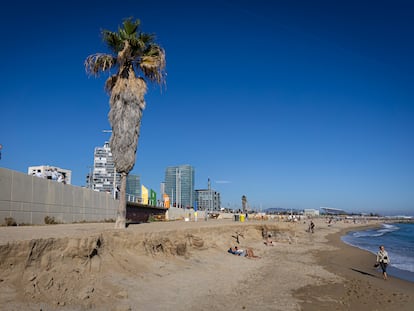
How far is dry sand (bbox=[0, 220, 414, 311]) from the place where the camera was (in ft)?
24.5

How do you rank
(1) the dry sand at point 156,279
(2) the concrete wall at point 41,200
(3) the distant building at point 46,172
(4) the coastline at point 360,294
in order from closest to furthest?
(1) the dry sand at point 156,279 → (4) the coastline at point 360,294 → (2) the concrete wall at point 41,200 → (3) the distant building at point 46,172

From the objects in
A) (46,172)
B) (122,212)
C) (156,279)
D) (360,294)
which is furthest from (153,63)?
(46,172)

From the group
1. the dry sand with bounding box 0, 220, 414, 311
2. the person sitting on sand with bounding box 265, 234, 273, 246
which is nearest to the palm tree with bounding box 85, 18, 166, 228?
the dry sand with bounding box 0, 220, 414, 311

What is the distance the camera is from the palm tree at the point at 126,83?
16078mm

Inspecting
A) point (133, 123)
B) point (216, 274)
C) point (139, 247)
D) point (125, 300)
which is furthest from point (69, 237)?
point (133, 123)

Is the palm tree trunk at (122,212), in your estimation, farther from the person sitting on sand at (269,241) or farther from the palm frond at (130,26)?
the person sitting on sand at (269,241)

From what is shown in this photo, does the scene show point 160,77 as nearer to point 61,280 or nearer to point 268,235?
point 61,280

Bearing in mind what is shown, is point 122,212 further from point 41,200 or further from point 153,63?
point 153,63

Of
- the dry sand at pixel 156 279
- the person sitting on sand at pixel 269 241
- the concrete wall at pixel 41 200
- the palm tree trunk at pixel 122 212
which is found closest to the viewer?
the dry sand at pixel 156 279

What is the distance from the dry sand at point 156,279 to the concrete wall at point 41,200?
3.42 metres

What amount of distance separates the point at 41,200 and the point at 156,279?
9307mm

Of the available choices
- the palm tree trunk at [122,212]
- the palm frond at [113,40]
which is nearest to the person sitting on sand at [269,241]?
the palm tree trunk at [122,212]

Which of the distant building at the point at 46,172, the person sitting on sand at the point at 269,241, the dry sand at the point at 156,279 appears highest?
the distant building at the point at 46,172

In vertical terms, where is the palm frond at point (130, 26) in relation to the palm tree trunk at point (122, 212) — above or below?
above
